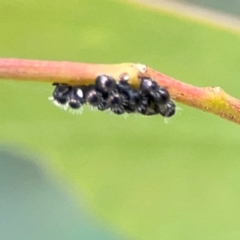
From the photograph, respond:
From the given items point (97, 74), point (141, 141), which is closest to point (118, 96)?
point (97, 74)

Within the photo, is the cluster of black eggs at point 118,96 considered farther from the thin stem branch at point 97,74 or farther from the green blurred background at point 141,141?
the green blurred background at point 141,141

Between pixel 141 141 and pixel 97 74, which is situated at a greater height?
pixel 141 141

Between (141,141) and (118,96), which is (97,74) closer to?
(118,96)

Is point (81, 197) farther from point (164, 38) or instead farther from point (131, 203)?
point (164, 38)

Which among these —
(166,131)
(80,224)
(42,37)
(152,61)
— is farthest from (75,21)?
(80,224)

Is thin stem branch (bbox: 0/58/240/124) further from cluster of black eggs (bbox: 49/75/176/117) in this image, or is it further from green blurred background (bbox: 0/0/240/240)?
green blurred background (bbox: 0/0/240/240)

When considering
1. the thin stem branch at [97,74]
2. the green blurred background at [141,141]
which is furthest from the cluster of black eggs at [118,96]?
the green blurred background at [141,141]

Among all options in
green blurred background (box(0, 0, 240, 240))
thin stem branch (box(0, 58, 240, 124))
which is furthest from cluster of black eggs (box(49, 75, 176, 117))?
green blurred background (box(0, 0, 240, 240))
